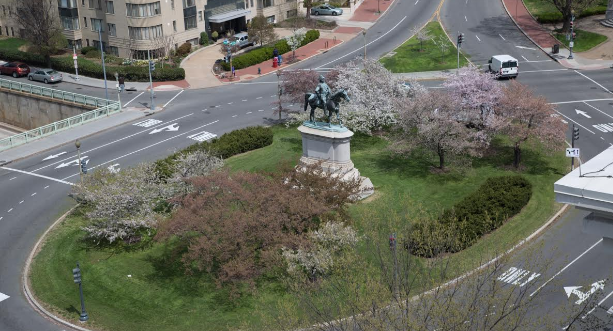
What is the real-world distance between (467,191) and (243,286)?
17168 millimetres

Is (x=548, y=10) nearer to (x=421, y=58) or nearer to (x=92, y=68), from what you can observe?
(x=421, y=58)

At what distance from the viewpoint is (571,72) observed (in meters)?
80.4

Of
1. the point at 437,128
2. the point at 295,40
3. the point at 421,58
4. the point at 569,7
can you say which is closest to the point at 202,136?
the point at 437,128

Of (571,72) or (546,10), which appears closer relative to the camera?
(571,72)

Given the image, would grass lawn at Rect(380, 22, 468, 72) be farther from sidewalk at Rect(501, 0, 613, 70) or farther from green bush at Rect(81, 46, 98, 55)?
green bush at Rect(81, 46, 98, 55)

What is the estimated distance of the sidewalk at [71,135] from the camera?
63.8 metres

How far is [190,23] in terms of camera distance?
307 feet

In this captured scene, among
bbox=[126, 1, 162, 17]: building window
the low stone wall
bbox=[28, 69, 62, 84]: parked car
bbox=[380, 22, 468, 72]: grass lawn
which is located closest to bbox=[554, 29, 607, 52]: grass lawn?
bbox=[380, 22, 468, 72]: grass lawn

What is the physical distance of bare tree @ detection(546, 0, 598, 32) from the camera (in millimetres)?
89562

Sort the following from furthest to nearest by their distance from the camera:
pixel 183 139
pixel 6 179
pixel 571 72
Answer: pixel 571 72 < pixel 183 139 < pixel 6 179

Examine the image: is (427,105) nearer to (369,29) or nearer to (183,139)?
(183,139)

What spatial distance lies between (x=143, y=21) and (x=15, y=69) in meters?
14.8

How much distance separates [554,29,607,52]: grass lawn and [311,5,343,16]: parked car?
97.0 feet

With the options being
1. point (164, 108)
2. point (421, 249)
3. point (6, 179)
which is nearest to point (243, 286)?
point (421, 249)
